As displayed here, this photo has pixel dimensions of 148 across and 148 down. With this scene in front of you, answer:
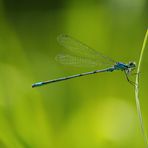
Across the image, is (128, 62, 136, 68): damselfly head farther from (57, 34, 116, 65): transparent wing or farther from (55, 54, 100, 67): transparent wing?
(55, 54, 100, 67): transparent wing

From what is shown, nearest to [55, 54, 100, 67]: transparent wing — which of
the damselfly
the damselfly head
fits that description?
the damselfly

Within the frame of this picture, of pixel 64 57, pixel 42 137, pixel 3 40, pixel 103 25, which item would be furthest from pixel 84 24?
pixel 42 137

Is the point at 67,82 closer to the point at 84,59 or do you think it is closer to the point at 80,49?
the point at 84,59

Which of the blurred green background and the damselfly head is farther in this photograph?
the damselfly head

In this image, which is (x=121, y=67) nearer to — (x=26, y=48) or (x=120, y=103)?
(x=120, y=103)

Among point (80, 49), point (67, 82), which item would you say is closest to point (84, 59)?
point (80, 49)

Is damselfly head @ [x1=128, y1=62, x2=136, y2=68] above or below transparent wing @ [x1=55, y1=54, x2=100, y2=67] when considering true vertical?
below
